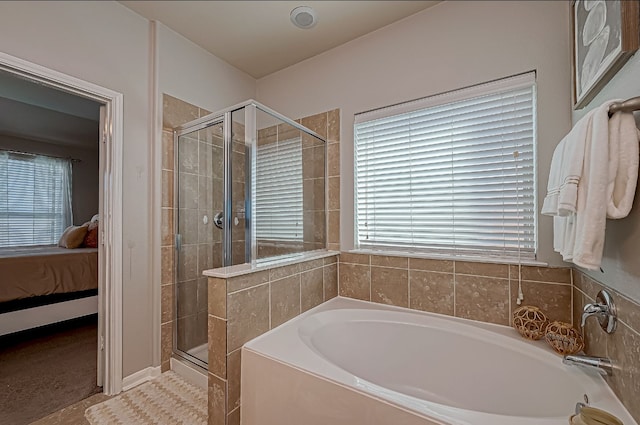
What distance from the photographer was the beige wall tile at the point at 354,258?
203 centimetres

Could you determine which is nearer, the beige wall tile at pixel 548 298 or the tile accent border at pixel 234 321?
the tile accent border at pixel 234 321

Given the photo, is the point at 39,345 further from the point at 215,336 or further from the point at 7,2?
the point at 7,2

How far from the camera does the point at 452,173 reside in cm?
173

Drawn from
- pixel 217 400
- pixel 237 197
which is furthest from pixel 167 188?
pixel 217 400

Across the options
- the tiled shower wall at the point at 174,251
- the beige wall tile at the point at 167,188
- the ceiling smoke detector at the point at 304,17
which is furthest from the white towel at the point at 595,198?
the beige wall tile at the point at 167,188

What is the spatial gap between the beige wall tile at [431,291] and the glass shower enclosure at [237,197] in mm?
772

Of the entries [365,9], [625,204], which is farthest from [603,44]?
[365,9]

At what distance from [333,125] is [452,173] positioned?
1006 mm

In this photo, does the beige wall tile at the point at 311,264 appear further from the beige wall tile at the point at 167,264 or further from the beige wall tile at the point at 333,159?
the beige wall tile at the point at 167,264

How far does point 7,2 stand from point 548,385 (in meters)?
3.21

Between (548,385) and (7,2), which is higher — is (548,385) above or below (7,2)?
below

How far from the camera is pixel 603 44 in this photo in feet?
3.36

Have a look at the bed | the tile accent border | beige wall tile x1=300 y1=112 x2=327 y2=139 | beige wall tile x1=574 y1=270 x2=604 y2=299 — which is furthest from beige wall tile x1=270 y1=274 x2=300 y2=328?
the bed

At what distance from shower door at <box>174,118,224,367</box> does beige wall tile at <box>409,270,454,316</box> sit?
143 cm
